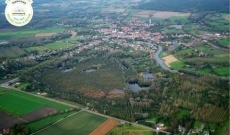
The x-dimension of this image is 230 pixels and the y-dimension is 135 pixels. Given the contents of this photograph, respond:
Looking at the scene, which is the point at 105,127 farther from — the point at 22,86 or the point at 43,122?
the point at 22,86

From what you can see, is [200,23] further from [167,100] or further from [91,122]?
[91,122]

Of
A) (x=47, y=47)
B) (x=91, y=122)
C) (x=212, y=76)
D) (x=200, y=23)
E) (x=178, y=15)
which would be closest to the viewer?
(x=91, y=122)

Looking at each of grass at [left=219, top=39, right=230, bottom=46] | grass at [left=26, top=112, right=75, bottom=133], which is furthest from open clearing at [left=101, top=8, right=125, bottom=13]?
grass at [left=26, top=112, right=75, bottom=133]

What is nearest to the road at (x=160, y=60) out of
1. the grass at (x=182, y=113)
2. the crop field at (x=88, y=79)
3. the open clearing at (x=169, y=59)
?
the open clearing at (x=169, y=59)

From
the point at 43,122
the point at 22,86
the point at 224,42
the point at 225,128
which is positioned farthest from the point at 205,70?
the point at 22,86

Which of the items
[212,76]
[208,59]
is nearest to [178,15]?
[208,59]
